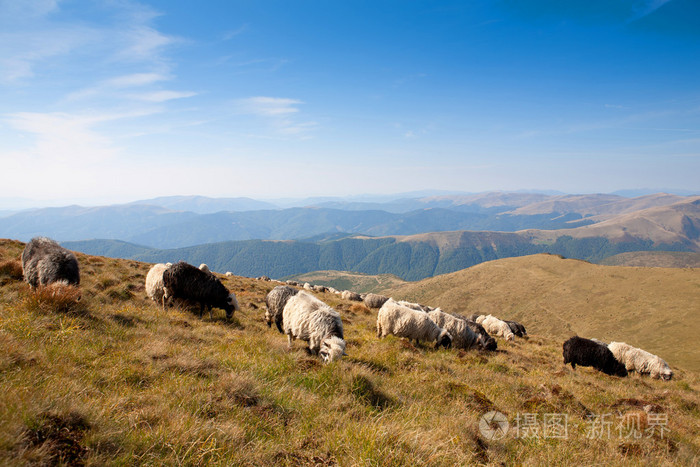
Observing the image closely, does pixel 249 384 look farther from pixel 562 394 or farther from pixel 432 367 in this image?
pixel 562 394

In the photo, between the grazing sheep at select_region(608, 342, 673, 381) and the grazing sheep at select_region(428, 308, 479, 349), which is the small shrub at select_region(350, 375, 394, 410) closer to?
the grazing sheep at select_region(428, 308, 479, 349)

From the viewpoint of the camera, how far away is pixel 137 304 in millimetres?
10641

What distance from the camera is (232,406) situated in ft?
12.5

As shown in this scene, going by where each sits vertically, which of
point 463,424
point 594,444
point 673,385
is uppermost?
point 463,424

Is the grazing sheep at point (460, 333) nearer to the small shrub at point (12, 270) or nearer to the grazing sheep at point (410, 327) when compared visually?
the grazing sheep at point (410, 327)

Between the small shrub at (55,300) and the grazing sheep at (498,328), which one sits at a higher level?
the small shrub at (55,300)

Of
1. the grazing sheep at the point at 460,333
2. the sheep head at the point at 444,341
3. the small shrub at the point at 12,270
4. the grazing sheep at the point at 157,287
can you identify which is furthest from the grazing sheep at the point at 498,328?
the small shrub at the point at 12,270

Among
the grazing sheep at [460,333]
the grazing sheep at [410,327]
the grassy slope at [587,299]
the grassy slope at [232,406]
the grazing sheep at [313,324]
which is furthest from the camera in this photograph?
the grassy slope at [587,299]

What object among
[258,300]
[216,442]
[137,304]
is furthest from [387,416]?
[258,300]

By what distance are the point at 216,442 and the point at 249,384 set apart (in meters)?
1.35

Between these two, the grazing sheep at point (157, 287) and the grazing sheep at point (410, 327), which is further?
the grazing sheep at point (410, 327)

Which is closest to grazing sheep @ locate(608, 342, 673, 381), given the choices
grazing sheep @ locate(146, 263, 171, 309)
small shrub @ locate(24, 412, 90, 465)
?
small shrub @ locate(24, 412, 90, 465)

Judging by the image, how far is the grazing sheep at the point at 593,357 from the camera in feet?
49.3

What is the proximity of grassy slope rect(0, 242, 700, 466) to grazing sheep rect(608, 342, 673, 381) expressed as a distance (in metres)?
10.8
